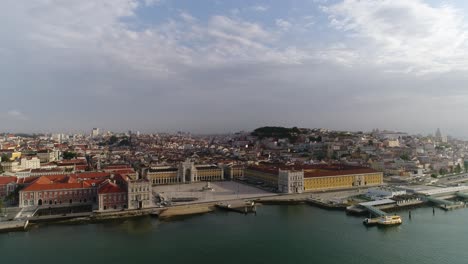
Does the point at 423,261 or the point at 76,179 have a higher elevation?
the point at 76,179

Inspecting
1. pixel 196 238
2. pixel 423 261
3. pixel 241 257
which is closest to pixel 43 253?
pixel 196 238

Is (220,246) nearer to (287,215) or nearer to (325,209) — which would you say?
(287,215)

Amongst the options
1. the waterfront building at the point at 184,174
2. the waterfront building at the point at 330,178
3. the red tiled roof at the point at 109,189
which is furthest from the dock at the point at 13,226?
the waterfront building at the point at 330,178

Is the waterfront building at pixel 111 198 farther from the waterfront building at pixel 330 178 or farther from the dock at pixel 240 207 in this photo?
the waterfront building at pixel 330 178

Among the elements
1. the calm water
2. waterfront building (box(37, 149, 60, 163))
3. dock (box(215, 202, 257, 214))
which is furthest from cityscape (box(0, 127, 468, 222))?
waterfront building (box(37, 149, 60, 163))

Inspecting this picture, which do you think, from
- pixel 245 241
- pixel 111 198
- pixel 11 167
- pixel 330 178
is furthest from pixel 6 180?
pixel 330 178
